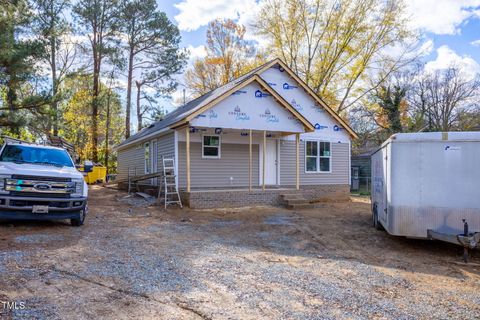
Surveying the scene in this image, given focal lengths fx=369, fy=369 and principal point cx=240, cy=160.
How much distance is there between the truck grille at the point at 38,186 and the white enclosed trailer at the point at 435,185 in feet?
22.3

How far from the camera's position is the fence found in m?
26.6

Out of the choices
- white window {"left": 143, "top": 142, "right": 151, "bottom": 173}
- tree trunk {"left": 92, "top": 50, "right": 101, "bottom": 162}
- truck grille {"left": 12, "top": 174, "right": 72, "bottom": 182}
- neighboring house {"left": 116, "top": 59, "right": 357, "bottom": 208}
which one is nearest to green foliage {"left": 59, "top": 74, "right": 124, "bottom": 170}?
tree trunk {"left": 92, "top": 50, "right": 101, "bottom": 162}

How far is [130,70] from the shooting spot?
100ft

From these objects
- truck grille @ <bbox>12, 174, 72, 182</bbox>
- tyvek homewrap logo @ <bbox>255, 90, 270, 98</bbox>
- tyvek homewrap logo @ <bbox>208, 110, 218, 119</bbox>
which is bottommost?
truck grille @ <bbox>12, 174, 72, 182</bbox>

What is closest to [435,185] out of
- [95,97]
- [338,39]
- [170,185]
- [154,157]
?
[170,185]

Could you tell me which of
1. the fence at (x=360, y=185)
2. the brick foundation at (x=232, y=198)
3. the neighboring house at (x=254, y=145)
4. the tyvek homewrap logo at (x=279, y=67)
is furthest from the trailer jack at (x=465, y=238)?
the fence at (x=360, y=185)

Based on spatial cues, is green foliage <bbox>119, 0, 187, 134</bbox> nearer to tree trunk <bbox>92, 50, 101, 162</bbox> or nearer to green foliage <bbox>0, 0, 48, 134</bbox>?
tree trunk <bbox>92, 50, 101, 162</bbox>

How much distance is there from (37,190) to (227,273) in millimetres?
4756

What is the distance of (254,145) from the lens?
55.1 feet

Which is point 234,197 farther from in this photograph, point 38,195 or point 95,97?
point 95,97

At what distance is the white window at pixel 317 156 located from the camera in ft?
58.3

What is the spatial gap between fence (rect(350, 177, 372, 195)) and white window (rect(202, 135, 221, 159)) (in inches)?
552

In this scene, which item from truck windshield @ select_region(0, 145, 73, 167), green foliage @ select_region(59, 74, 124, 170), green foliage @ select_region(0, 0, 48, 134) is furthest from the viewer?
green foliage @ select_region(59, 74, 124, 170)

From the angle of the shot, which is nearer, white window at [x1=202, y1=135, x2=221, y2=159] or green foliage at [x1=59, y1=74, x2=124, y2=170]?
white window at [x1=202, y1=135, x2=221, y2=159]
